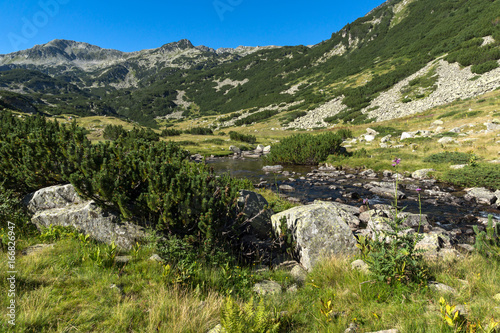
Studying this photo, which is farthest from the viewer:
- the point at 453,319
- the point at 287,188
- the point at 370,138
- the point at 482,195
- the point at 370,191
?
the point at 370,138

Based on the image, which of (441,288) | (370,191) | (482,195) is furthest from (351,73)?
(441,288)

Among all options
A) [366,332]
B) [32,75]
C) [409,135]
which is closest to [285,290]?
[366,332]

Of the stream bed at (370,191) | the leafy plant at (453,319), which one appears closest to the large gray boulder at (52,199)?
→ the leafy plant at (453,319)

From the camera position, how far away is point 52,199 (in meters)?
5.36

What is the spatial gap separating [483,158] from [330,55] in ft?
420

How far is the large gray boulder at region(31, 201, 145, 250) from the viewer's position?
4.72 meters

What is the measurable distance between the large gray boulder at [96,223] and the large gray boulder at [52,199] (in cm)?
35

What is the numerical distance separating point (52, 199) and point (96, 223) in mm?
1608

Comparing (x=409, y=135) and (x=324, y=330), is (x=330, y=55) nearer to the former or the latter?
(x=409, y=135)

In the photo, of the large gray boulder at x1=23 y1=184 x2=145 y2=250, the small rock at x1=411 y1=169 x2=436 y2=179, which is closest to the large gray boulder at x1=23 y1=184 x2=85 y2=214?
the large gray boulder at x1=23 y1=184 x2=145 y2=250

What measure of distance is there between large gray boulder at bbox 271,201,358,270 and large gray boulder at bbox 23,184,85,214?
517cm

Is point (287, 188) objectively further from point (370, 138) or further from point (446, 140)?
point (370, 138)

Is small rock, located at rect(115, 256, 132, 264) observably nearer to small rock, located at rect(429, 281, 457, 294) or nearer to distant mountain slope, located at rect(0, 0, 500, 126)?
small rock, located at rect(429, 281, 457, 294)

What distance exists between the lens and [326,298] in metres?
3.46
